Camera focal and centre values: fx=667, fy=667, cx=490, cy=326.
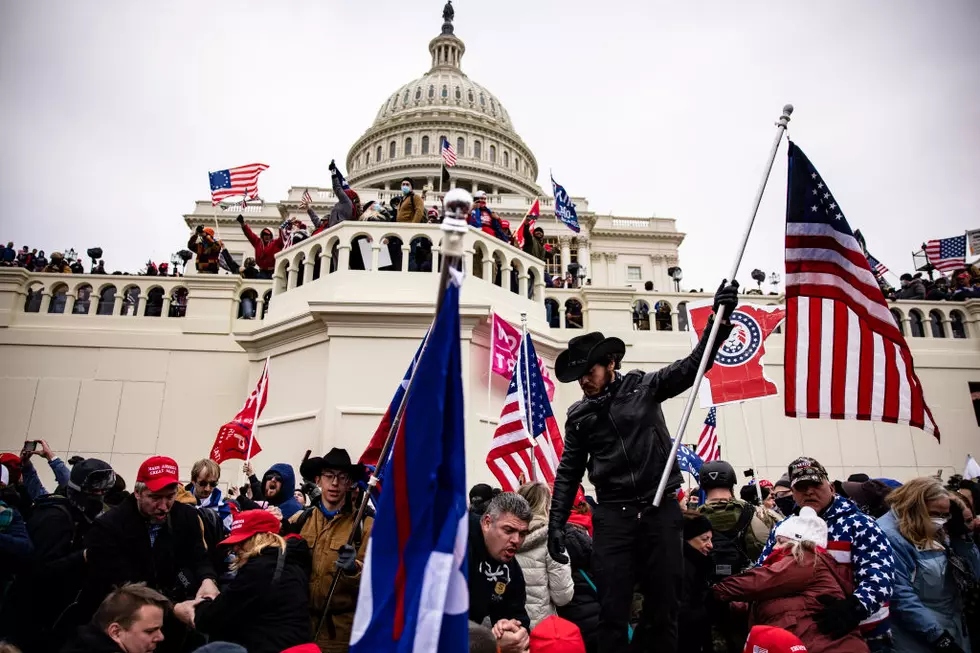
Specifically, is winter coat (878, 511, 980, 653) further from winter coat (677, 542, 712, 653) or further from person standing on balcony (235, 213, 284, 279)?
person standing on balcony (235, 213, 284, 279)

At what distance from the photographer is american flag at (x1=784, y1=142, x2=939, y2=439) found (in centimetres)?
483

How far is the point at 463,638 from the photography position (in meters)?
2.37

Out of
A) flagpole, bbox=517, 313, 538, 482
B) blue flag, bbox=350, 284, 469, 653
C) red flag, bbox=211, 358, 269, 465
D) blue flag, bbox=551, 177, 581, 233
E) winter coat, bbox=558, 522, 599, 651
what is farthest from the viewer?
blue flag, bbox=551, 177, 581, 233

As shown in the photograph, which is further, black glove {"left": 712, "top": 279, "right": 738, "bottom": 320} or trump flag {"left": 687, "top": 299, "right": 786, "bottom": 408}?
trump flag {"left": 687, "top": 299, "right": 786, "bottom": 408}

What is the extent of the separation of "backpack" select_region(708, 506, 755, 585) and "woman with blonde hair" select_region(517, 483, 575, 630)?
3.30 ft

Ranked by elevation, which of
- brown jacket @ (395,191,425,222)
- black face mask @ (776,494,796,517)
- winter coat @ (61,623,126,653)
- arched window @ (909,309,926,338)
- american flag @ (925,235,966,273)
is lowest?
winter coat @ (61,623,126,653)

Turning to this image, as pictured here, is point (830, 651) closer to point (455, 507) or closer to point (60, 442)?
point (455, 507)

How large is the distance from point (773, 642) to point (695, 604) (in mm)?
1340

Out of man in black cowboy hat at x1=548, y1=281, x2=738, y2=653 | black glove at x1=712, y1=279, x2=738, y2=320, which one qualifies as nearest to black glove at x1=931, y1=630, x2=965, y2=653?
man in black cowboy hat at x1=548, y1=281, x2=738, y2=653

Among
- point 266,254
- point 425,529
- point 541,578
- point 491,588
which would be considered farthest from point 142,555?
point 266,254

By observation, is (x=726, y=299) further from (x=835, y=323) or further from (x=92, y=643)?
(x=92, y=643)

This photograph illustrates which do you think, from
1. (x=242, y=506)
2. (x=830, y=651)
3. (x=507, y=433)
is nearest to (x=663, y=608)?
(x=830, y=651)

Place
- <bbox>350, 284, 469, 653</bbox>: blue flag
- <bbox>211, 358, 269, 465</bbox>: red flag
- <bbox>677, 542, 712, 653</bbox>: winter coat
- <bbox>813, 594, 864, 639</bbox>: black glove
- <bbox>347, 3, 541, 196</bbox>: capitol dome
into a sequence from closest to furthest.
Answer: <bbox>350, 284, 469, 653</bbox>: blue flag → <bbox>813, 594, 864, 639</bbox>: black glove → <bbox>677, 542, 712, 653</bbox>: winter coat → <bbox>211, 358, 269, 465</bbox>: red flag → <bbox>347, 3, 541, 196</bbox>: capitol dome

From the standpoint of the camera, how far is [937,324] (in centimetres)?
1548
